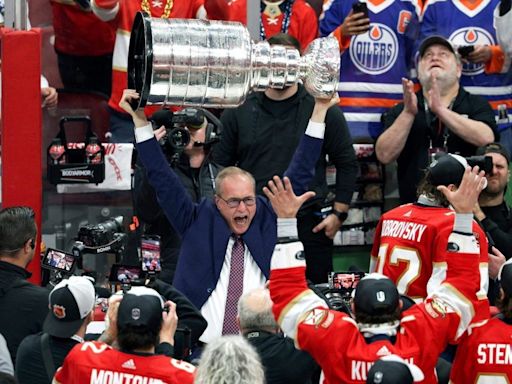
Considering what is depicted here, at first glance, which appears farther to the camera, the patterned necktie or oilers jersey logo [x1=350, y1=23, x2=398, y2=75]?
oilers jersey logo [x1=350, y1=23, x2=398, y2=75]

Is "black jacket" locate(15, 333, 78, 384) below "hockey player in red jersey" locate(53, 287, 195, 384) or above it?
below

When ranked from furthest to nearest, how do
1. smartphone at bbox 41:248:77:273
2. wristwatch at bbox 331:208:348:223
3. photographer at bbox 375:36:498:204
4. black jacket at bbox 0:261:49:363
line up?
1. photographer at bbox 375:36:498:204
2. wristwatch at bbox 331:208:348:223
3. smartphone at bbox 41:248:77:273
4. black jacket at bbox 0:261:49:363

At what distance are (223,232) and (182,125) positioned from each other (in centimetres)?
107

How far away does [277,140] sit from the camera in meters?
8.81

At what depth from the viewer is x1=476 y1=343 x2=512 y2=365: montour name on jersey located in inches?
227

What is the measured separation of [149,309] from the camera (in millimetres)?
5582

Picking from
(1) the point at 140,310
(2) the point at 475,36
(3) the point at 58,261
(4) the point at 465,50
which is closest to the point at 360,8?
(4) the point at 465,50

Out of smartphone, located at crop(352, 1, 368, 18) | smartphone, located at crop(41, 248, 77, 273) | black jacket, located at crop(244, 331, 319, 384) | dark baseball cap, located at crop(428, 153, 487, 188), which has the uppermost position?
smartphone, located at crop(352, 1, 368, 18)

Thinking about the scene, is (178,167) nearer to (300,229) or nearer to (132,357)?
(300,229)

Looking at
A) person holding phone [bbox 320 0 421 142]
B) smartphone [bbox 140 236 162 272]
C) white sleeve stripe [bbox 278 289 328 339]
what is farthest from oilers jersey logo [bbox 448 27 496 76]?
white sleeve stripe [bbox 278 289 328 339]

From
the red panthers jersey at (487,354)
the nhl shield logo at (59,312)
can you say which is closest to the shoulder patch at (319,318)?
the red panthers jersey at (487,354)

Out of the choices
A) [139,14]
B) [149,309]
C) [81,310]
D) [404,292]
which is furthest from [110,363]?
[404,292]

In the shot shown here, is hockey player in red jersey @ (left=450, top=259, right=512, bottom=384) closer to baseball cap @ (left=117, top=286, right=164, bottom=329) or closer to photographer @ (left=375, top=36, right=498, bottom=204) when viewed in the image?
baseball cap @ (left=117, top=286, right=164, bottom=329)

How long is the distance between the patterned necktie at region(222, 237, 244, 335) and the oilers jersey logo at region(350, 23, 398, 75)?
9.14ft
